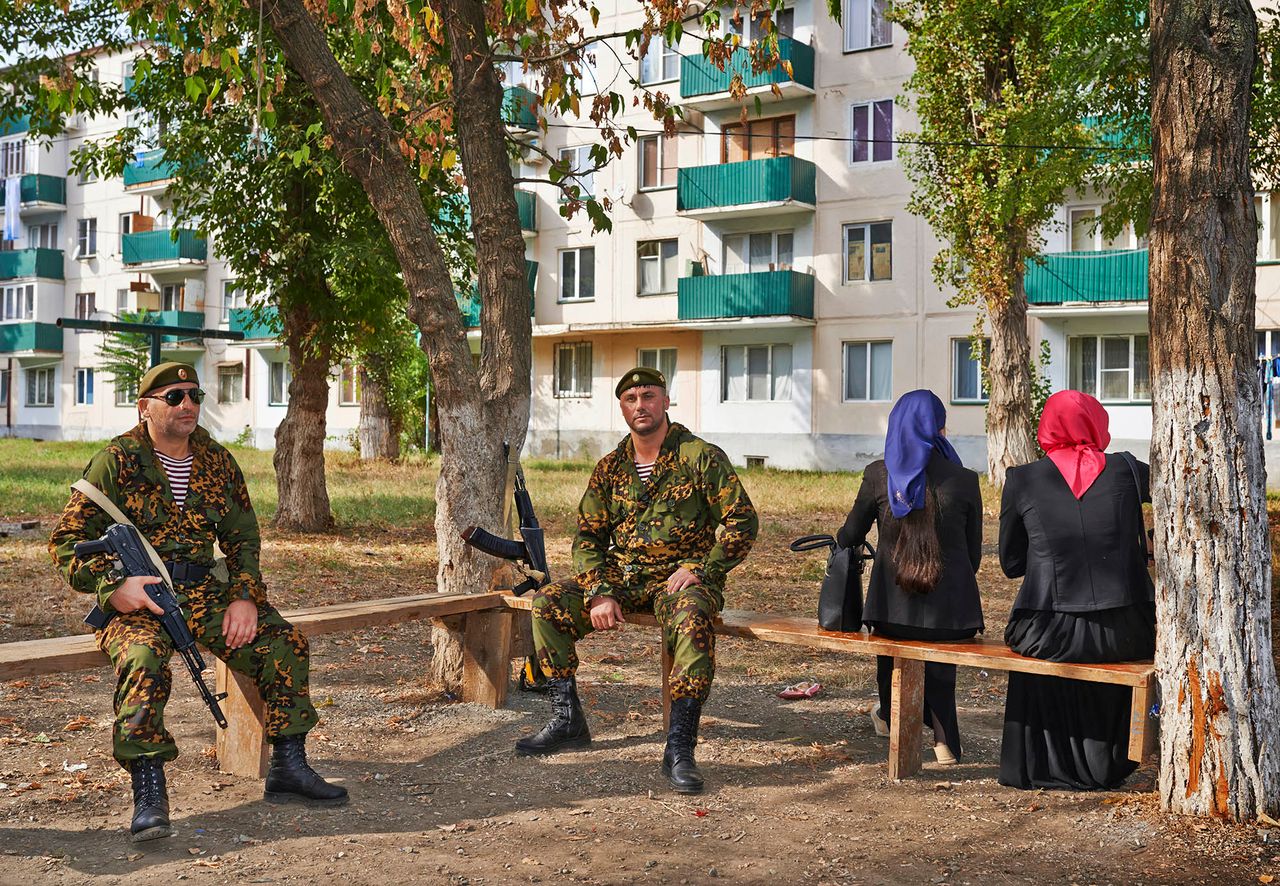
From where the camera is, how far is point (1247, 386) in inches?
191

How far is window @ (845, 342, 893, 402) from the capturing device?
97.0ft

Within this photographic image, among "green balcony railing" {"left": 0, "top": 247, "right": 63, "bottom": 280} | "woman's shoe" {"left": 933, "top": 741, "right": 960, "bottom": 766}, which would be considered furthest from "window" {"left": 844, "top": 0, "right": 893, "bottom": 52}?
"green balcony railing" {"left": 0, "top": 247, "right": 63, "bottom": 280}

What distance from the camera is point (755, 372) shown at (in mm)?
31812

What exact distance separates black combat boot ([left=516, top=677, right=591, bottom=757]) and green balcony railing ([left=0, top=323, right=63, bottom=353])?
46057 millimetres

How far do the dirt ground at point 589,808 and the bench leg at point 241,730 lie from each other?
0.25ft

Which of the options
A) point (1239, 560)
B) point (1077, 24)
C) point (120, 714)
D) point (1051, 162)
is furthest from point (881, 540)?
point (1051, 162)

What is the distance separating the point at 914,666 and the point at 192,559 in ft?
10.2

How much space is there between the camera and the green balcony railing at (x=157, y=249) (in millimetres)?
43000

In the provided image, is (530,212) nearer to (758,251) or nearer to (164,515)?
(758,251)

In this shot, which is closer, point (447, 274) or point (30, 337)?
point (447, 274)

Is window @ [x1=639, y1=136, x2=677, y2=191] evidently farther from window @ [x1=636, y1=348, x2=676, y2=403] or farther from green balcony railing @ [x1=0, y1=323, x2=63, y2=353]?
green balcony railing @ [x1=0, y1=323, x2=63, y2=353]

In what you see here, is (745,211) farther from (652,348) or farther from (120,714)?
(120,714)

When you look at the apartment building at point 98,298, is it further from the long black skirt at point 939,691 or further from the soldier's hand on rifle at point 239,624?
the long black skirt at point 939,691

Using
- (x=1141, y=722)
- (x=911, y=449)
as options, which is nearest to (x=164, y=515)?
(x=911, y=449)
